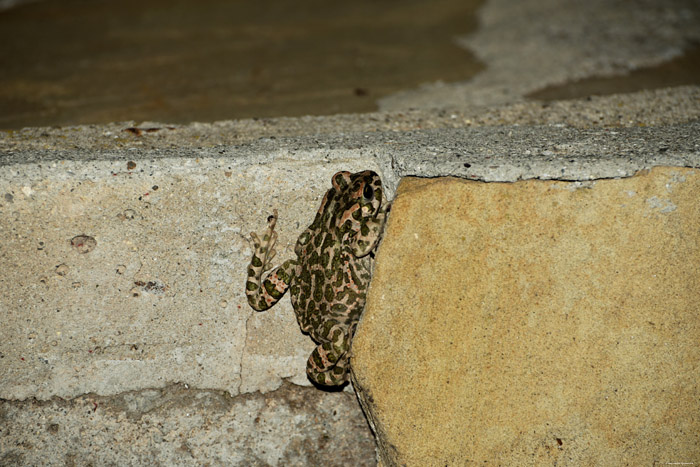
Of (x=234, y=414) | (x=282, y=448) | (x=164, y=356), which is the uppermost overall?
(x=164, y=356)

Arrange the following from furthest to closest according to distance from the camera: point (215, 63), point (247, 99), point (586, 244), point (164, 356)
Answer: point (215, 63)
point (247, 99)
point (164, 356)
point (586, 244)

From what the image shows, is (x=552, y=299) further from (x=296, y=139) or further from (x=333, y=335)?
(x=296, y=139)

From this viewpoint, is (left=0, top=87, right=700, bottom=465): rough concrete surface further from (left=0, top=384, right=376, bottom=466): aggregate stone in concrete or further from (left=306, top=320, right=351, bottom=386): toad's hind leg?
(left=306, top=320, right=351, bottom=386): toad's hind leg

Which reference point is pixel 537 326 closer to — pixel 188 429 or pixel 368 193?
pixel 368 193

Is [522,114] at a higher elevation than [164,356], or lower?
higher

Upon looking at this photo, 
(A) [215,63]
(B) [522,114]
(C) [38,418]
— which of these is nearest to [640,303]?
(B) [522,114]

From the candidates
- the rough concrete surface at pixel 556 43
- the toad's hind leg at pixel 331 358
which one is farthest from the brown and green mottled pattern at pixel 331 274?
the rough concrete surface at pixel 556 43

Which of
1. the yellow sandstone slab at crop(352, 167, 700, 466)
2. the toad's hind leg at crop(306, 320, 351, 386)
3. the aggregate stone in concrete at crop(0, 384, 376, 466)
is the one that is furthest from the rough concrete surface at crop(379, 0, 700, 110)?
the aggregate stone in concrete at crop(0, 384, 376, 466)
